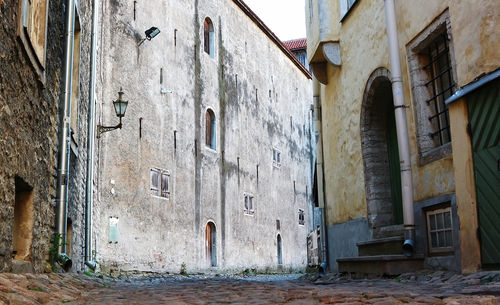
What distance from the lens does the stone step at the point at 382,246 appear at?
316 inches

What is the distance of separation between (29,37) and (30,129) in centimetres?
92

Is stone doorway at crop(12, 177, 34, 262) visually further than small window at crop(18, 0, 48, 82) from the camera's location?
Yes

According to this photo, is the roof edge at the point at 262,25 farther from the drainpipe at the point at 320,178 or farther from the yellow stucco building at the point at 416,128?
the drainpipe at the point at 320,178

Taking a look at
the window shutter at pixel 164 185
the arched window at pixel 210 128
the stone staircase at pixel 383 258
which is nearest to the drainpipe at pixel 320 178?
the stone staircase at pixel 383 258

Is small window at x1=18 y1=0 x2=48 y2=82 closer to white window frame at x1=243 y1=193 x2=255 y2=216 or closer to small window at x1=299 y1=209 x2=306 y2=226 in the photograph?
white window frame at x1=243 y1=193 x2=255 y2=216

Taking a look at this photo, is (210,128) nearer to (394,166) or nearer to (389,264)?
(394,166)

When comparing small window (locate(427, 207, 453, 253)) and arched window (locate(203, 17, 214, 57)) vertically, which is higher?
arched window (locate(203, 17, 214, 57))

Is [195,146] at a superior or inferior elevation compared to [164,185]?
superior

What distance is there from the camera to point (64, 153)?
7402 mm

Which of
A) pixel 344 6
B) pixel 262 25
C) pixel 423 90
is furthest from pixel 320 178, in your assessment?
pixel 262 25

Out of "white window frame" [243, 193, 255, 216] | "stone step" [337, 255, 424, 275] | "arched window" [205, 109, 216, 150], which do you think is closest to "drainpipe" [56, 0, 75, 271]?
"stone step" [337, 255, 424, 275]

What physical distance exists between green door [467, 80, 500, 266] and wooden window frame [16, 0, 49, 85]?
4.64 meters

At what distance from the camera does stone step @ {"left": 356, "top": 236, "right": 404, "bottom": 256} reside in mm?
8031

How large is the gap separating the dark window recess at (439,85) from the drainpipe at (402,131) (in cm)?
40
